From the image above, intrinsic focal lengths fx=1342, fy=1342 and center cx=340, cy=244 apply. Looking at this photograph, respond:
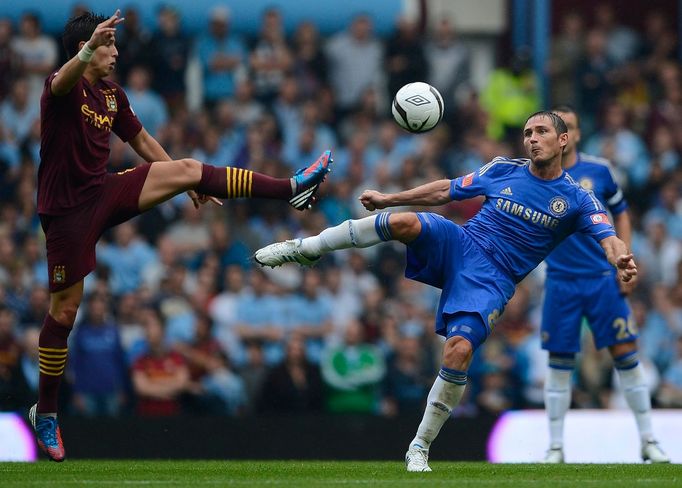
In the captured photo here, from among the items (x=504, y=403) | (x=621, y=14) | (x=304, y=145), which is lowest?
(x=504, y=403)

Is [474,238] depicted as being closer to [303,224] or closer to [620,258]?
[620,258]

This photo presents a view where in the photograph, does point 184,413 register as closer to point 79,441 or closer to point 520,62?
point 79,441

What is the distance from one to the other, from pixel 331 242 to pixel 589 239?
296 centimetres

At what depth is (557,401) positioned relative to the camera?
11242 millimetres

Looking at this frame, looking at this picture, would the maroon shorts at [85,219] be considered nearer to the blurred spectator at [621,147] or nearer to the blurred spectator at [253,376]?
the blurred spectator at [253,376]

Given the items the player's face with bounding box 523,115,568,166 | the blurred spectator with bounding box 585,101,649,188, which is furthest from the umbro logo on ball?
the blurred spectator with bounding box 585,101,649,188

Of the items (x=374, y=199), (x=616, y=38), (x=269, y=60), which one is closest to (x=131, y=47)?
(x=269, y=60)

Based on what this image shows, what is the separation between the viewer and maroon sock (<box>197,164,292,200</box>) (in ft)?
30.0

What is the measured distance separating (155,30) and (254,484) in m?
9.78

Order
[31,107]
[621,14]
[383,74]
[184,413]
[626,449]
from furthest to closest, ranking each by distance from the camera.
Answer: [621,14], [383,74], [31,107], [184,413], [626,449]

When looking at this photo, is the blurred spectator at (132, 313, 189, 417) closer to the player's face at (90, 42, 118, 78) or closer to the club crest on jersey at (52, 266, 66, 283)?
the club crest on jersey at (52, 266, 66, 283)

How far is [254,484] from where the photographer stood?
8.17 m

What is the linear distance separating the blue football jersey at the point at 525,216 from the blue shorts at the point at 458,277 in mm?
124

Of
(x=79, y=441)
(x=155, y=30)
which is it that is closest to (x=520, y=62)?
(x=155, y=30)
